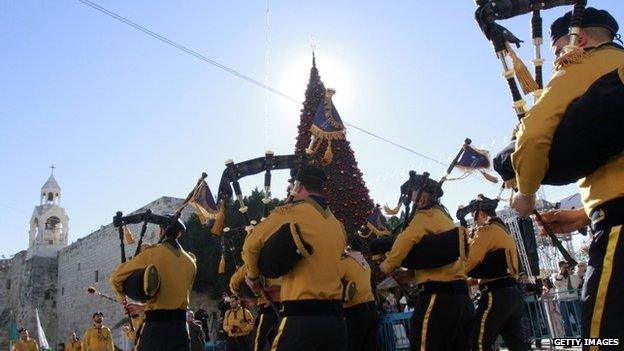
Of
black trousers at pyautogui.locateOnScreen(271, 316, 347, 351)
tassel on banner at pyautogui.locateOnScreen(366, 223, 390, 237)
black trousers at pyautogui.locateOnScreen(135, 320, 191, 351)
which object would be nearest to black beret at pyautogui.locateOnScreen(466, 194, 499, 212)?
black trousers at pyautogui.locateOnScreen(271, 316, 347, 351)

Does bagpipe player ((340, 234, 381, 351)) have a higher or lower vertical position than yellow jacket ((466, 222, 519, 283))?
lower

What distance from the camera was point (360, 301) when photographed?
254 inches

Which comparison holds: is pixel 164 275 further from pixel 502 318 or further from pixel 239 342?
pixel 239 342

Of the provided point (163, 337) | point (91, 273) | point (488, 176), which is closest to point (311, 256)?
point (163, 337)

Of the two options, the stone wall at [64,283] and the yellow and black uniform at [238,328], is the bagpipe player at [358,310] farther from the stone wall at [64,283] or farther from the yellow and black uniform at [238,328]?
the stone wall at [64,283]

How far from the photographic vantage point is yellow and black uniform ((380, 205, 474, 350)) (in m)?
4.81

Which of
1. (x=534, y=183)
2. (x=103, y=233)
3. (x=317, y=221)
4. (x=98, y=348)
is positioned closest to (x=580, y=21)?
(x=534, y=183)

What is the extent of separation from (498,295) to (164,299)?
357 cm

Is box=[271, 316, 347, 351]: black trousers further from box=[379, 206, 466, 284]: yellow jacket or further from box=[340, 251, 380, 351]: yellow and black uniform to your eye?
box=[340, 251, 380, 351]: yellow and black uniform

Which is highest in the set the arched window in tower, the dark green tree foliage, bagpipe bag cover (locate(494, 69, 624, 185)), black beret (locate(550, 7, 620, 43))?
the arched window in tower

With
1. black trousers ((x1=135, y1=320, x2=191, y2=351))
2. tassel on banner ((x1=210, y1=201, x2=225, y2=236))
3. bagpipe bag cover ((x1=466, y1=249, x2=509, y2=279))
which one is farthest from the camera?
tassel on banner ((x1=210, y1=201, x2=225, y2=236))

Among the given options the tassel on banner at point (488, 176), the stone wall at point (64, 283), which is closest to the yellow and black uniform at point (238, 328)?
the tassel on banner at point (488, 176)

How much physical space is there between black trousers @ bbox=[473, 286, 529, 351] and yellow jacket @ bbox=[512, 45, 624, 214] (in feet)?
12.1

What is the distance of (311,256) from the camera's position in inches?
155
